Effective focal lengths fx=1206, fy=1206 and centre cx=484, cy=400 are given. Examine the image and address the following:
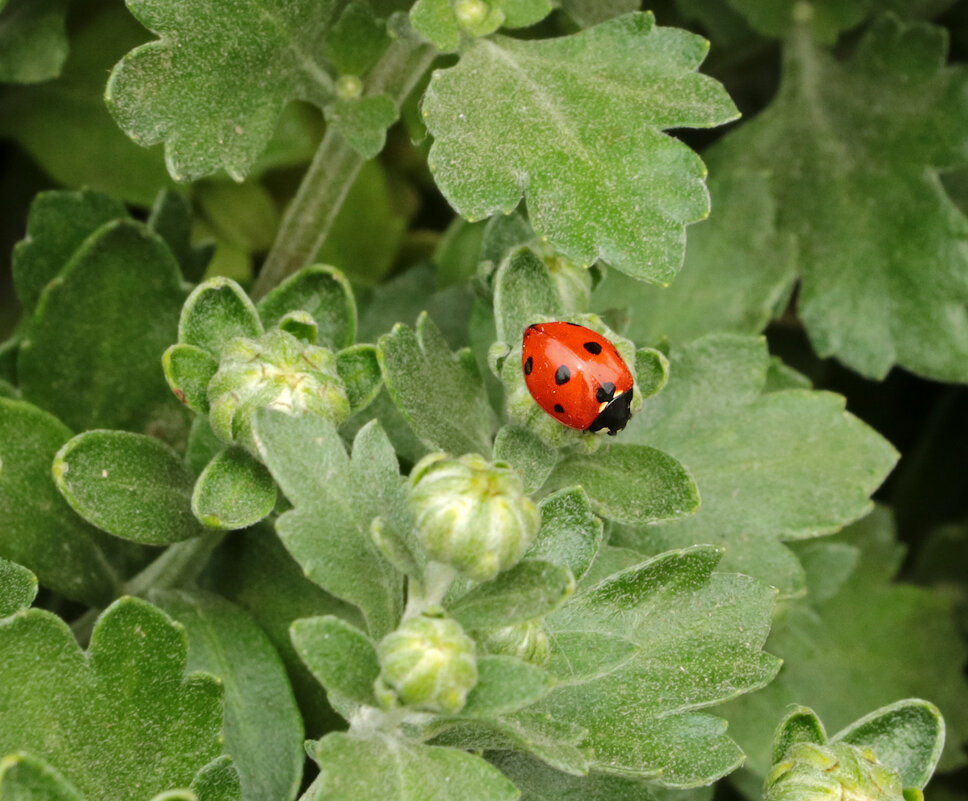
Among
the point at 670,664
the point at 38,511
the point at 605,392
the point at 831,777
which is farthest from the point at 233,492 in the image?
the point at 831,777

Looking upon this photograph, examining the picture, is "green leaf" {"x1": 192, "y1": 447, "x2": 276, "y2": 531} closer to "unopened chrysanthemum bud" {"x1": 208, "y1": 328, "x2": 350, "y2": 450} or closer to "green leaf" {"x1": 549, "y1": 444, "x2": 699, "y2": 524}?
"unopened chrysanthemum bud" {"x1": 208, "y1": 328, "x2": 350, "y2": 450}

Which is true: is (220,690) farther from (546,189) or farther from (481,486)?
(546,189)

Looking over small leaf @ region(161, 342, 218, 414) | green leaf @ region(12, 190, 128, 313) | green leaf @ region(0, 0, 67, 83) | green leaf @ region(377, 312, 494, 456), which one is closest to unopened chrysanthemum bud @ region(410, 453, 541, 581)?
green leaf @ region(377, 312, 494, 456)

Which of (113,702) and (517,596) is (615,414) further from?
(113,702)

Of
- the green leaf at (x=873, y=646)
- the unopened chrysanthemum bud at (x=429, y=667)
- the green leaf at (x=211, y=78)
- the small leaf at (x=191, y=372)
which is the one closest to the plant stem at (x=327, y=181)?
the green leaf at (x=211, y=78)

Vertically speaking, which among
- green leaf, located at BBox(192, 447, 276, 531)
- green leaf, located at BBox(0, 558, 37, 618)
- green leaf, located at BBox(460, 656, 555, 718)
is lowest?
green leaf, located at BBox(0, 558, 37, 618)

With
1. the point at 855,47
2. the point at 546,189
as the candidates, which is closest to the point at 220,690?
the point at 546,189
